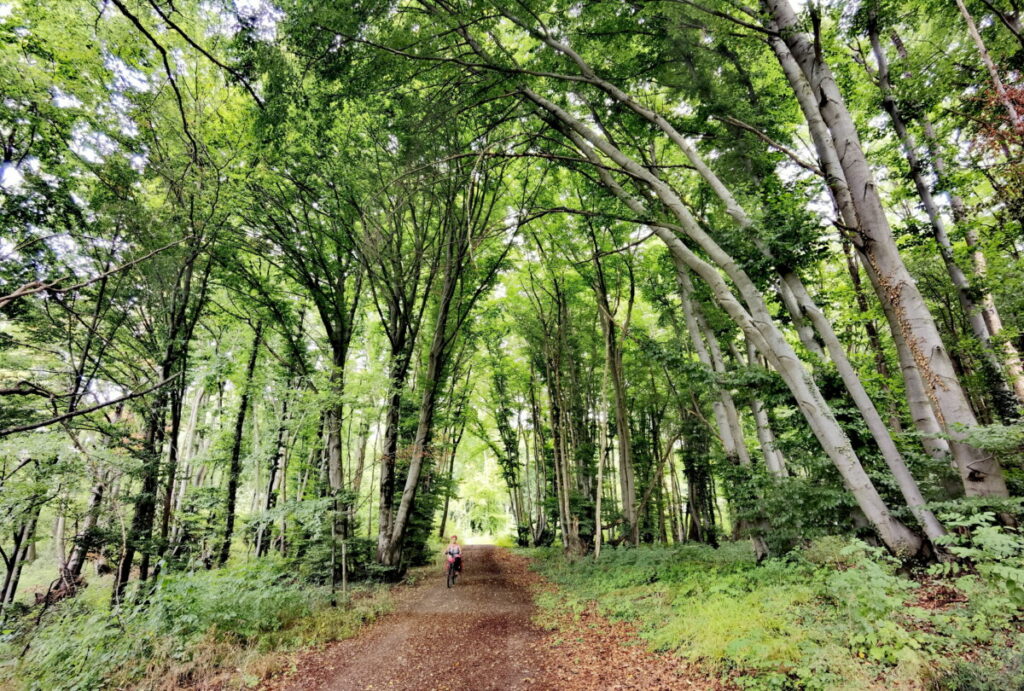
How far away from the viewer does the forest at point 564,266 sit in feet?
15.4

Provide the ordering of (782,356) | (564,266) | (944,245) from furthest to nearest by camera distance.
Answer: (564,266) < (944,245) < (782,356)

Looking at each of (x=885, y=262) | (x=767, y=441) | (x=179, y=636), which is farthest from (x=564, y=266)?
(x=179, y=636)

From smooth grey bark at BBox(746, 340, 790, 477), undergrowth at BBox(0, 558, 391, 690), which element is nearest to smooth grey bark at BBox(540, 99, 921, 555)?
smooth grey bark at BBox(746, 340, 790, 477)

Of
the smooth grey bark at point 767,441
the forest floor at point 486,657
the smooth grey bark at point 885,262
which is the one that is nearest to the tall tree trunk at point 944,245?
the smooth grey bark at point 885,262

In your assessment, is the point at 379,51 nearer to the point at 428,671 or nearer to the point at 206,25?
the point at 206,25

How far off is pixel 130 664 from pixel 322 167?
9.35 m

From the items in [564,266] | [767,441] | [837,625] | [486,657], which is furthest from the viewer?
[564,266]

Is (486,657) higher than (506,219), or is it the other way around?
(506,219)

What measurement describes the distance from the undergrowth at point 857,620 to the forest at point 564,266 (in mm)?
44

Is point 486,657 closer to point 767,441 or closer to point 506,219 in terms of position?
point 767,441

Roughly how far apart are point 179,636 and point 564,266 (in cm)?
1219

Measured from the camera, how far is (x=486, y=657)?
623cm

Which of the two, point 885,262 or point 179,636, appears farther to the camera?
point 179,636

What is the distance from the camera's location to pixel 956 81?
7.51 meters
